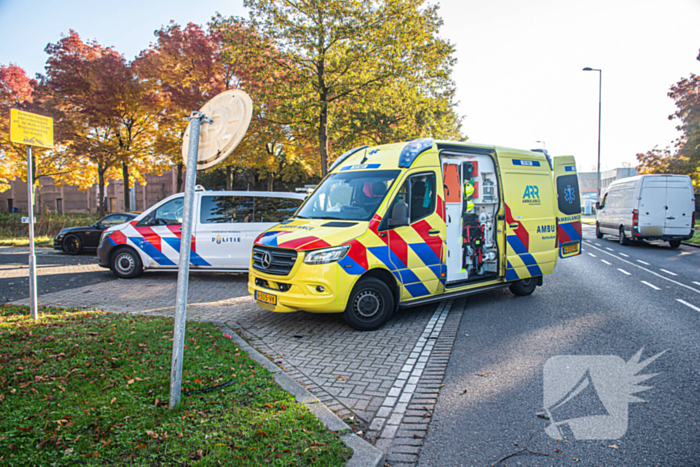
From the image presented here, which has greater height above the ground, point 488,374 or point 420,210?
point 420,210

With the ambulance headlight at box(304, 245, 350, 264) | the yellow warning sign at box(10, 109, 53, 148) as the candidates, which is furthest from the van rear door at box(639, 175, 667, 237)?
the yellow warning sign at box(10, 109, 53, 148)

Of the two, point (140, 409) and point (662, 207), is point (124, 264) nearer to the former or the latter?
point (140, 409)

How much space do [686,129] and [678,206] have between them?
1235 cm

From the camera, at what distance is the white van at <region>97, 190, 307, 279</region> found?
406 inches

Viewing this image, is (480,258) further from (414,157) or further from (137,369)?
(137,369)

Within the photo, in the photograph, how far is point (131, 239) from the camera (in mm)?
10609

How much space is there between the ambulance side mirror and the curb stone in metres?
2.48

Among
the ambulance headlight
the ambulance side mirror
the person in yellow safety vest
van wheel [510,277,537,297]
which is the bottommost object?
van wheel [510,277,537,297]

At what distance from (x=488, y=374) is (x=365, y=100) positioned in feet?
41.4

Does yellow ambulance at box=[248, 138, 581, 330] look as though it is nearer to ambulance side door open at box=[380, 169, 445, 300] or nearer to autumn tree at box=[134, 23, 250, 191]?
ambulance side door open at box=[380, 169, 445, 300]

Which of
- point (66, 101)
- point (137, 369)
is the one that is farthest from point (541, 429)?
point (66, 101)

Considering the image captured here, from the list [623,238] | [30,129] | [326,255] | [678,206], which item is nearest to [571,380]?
[326,255]

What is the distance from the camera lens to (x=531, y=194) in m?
8.56

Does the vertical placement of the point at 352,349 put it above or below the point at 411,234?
below
